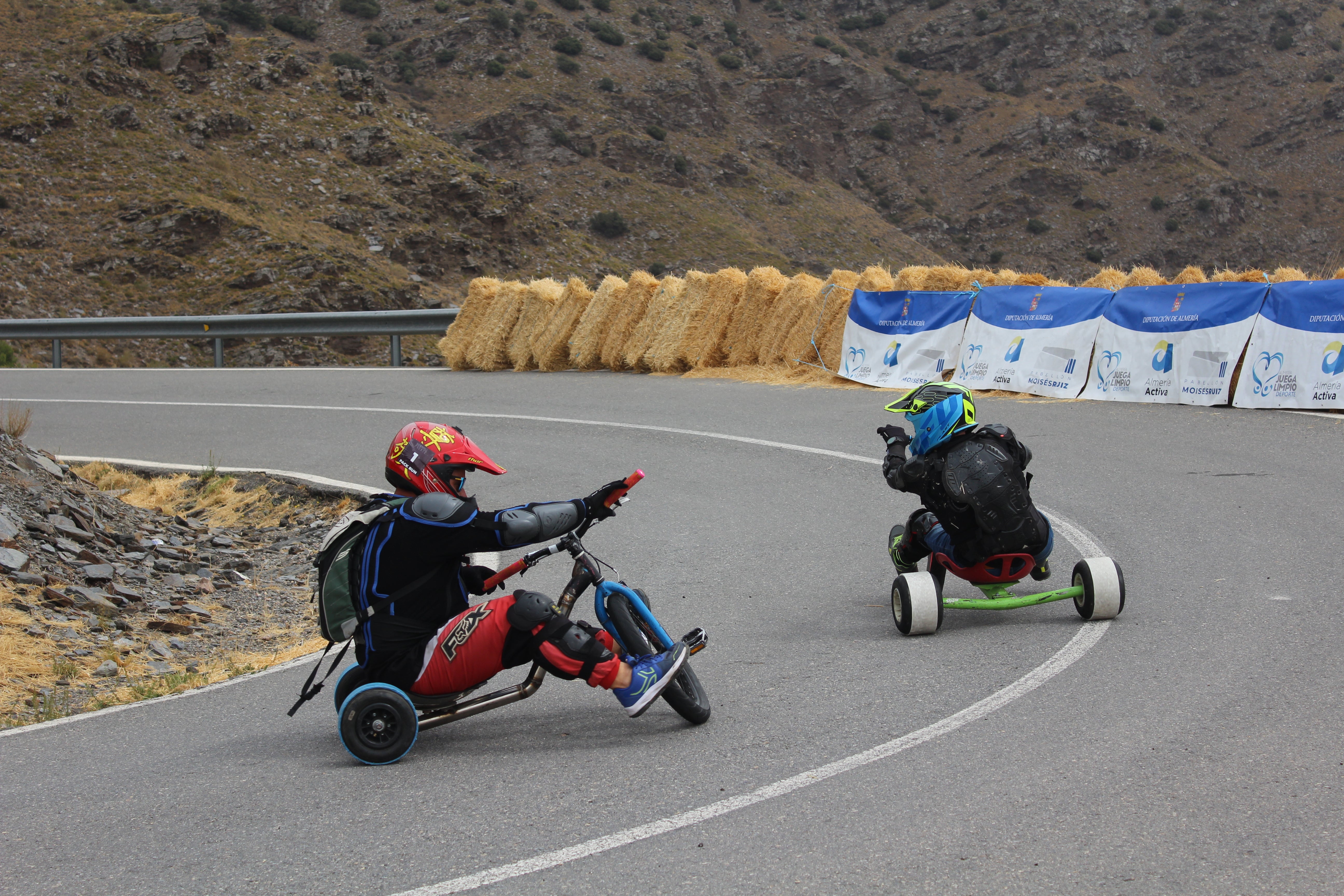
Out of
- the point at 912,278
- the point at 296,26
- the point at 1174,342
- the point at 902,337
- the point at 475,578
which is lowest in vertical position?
the point at 475,578

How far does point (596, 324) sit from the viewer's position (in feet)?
65.1

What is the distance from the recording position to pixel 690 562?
844cm

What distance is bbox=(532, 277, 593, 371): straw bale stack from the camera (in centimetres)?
2023

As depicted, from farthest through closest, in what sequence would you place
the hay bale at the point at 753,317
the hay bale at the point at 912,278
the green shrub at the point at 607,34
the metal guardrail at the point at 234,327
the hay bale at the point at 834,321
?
the green shrub at the point at 607,34
the metal guardrail at the point at 234,327
the hay bale at the point at 753,317
the hay bale at the point at 834,321
the hay bale at the point at 912,278

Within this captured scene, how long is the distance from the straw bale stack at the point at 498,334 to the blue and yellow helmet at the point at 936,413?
48.5 feet

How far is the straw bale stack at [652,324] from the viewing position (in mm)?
19047

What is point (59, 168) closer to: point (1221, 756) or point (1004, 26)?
point (1221, 756)

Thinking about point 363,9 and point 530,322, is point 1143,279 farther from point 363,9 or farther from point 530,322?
point 363,9

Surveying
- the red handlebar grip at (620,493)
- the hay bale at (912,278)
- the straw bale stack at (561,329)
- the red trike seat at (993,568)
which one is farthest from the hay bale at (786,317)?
the red handlebar grip at (620,493)

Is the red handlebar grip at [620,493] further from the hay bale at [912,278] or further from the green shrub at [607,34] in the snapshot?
the green shrub at [607,34]

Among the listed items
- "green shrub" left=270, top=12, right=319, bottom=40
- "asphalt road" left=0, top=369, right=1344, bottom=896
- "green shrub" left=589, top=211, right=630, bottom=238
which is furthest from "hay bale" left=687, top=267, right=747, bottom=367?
"green shrub" left=270, top=12, right=319, bottom=40

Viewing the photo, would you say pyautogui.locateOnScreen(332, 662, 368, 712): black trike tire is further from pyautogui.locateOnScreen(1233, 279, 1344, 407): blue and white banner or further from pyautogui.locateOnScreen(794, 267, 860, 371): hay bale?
pyautogui.locateOnScreen(794, 267, 860, 371): hay bale

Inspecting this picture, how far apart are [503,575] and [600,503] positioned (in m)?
0.54

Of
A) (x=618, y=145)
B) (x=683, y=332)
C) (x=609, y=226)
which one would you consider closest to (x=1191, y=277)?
(x=683, y=332)
